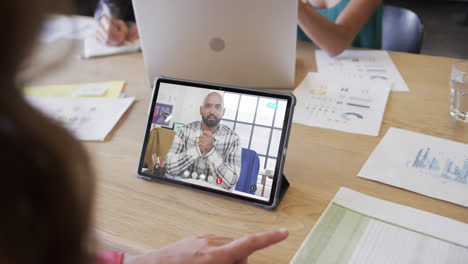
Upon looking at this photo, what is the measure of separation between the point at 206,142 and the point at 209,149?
0.02 metres

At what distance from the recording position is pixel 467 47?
12.3ft

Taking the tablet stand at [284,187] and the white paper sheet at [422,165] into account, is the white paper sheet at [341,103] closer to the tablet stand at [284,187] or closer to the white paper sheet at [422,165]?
the white paper sheet at [422,165]

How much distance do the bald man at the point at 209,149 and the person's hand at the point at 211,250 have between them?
0.19 m

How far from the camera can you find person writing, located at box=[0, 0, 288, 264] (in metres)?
0.25

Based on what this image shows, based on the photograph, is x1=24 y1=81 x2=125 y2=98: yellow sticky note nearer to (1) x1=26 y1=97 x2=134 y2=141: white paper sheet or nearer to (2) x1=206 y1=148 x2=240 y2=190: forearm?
(1) x1=26 y1=97 x2=134 y2=141: white paper sheet

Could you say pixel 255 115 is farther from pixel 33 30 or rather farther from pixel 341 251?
pixel 33 30

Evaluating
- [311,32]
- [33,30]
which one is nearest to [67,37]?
[33,30]

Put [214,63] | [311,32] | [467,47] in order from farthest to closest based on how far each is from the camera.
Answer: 1. [467,47]
2. [311,32]
3. [214,63]

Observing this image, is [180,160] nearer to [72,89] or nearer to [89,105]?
[89,105]

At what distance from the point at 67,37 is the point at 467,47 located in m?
Result: 4.27

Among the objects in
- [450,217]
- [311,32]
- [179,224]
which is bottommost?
[179,224]

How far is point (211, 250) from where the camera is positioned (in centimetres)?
59

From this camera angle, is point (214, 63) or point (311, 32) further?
point (311, 32)

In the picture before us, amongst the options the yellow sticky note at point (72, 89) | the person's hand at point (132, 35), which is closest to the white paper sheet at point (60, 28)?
the yellow sticky note at point (72, 89)
